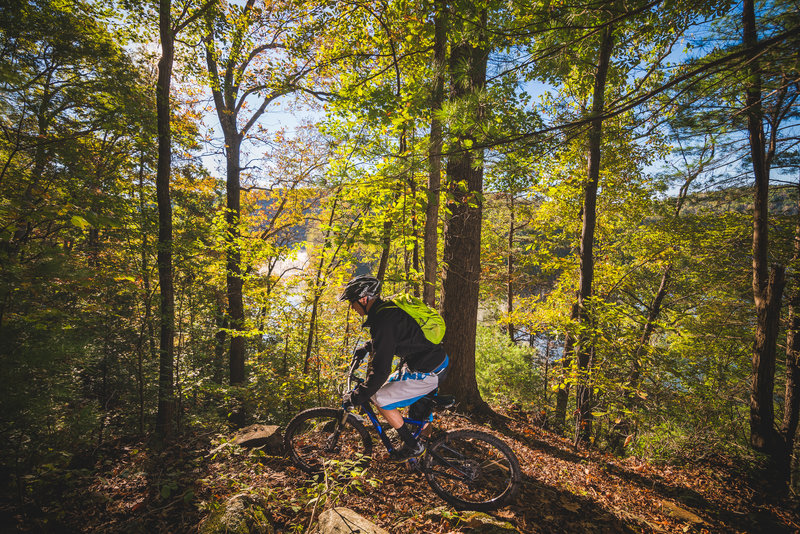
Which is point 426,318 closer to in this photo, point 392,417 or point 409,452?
point 392,417

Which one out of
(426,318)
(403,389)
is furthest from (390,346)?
(403,389)

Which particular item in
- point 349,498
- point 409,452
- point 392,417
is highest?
point 392,417

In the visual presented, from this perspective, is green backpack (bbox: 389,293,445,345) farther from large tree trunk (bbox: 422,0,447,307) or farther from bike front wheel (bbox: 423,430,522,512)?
large tree trunk (bbox: 422,0,447,307)

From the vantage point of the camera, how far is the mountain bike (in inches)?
125

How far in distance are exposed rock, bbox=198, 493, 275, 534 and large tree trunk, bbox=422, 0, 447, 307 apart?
3847 mm

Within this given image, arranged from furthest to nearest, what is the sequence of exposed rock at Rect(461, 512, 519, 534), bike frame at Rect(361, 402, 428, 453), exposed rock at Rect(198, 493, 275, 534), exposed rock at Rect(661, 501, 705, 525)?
exposed rock at Rect(661, 501, 705, 525), bike frame at Rect(361, 402, 428, 453), exposed rock at Rect(461, 512, 519, 534), exposed rock at Rect(198, 493, 275, 534)

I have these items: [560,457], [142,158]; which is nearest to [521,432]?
[560,457]

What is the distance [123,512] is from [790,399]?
12.9 m

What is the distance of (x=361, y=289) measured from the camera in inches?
128

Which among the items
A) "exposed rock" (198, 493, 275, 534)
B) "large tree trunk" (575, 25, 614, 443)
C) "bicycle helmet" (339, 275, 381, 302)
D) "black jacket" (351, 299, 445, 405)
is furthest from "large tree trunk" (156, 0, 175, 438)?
"large tree trunk" (575, 25, 614, 443)

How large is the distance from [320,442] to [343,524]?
5.05 ft

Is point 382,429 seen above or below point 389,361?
below

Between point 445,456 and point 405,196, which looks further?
point 405,196

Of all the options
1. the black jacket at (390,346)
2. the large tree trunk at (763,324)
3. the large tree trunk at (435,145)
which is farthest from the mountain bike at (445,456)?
the large tree trunk at (763,324)
